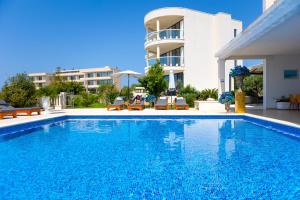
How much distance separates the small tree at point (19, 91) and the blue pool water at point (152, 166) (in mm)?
9238

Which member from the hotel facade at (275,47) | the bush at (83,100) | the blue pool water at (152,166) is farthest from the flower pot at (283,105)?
the bush at (83,100)

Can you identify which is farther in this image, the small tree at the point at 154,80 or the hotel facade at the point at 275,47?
the small tree at the point at 154,80

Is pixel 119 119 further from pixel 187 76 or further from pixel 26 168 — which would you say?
pixel 187 76

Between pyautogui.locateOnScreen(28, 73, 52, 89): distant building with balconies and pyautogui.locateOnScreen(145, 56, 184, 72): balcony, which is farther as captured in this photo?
pyautogui.locateOnScreen(28, 73, 52, 89): distant building with balconies

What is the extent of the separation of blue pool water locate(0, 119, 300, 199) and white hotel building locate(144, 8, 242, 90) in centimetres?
1645

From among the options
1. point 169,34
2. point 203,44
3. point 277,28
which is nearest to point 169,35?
point 169,34

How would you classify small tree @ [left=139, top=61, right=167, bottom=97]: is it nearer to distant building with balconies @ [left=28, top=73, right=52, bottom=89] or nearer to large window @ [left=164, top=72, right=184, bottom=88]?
large window @ [left=164, top=72, right=184, bottom=88]

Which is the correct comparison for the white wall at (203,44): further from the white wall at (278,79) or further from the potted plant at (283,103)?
the potted plant at (283,103)

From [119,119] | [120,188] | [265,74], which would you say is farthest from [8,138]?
[265,74]

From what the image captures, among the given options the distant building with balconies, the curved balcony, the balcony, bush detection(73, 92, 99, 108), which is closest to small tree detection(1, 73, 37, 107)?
bush detection(73, 92, 99, 108)

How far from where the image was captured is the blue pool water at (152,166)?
3.74 m

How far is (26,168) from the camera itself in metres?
5.01

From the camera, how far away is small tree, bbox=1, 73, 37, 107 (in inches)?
657

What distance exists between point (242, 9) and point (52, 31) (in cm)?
2050
